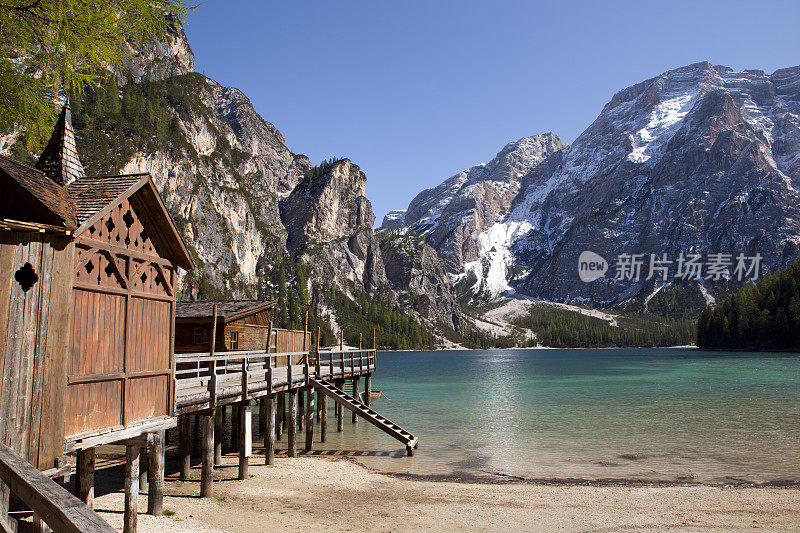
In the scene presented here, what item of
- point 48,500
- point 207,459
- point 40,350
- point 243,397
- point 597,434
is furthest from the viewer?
point 597,434

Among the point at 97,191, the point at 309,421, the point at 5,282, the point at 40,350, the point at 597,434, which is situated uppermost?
the point at 97,191

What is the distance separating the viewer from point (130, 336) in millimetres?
12742

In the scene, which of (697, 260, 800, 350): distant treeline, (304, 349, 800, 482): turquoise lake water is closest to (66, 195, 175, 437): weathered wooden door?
(304, 349, 800, 482): turquoise lake water

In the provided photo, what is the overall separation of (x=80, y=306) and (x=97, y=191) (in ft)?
8.87

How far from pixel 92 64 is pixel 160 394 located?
7823 mm

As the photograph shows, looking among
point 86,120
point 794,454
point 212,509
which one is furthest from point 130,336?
point 86,120

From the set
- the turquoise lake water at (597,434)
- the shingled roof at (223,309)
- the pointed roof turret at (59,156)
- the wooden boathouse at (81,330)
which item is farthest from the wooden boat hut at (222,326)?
the pointed roof turret at (59,156)

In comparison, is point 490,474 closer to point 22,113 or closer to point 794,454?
point 794,454

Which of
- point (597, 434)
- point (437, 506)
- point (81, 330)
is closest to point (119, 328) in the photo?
point (81, 330)

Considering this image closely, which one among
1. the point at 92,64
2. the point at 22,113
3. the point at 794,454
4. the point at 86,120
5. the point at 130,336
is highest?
the point at 86,120

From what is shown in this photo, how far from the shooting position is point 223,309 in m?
33.7

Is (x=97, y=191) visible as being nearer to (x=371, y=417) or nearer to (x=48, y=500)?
(x=48, y=500)

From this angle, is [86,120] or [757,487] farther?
[86,120]

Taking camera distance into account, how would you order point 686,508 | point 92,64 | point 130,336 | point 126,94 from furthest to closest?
1. point 126,94
2. point 686,508
3. point 130,336
4. point 92,64
